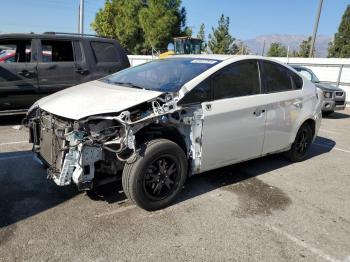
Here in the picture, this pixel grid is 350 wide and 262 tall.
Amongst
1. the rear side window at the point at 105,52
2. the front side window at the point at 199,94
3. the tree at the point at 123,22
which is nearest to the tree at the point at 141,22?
the tree at the point at 123,22

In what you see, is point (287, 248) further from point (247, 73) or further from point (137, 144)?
point (247, 73)

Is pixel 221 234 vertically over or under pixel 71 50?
under

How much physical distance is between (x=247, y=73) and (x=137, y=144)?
191cm

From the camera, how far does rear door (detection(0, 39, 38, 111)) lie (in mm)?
7039

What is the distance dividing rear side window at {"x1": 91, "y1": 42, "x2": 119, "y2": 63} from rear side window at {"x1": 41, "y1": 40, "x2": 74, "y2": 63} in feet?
1.76

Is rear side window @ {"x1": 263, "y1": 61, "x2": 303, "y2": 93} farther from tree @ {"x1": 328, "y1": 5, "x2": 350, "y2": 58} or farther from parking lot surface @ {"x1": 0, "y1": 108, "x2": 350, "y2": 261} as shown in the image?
tree @ {"x1": 328, "y1": 5, "x2": 350, "y2": 58}

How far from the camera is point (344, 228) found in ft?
12.5

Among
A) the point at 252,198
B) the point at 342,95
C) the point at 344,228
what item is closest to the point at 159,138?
the point at 252,198

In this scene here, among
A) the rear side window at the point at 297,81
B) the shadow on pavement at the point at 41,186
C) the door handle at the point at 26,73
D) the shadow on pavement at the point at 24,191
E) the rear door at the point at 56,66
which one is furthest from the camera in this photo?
the rear door at the point at 56,66

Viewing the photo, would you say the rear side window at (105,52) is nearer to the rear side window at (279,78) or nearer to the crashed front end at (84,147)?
the rear side window at (279,78)

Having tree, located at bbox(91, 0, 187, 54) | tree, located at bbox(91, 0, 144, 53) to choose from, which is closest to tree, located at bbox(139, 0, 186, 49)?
tree, located at bbox(91, 0, 187, 54)

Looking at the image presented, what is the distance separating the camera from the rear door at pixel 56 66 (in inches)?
291

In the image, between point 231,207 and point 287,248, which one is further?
point 231,207

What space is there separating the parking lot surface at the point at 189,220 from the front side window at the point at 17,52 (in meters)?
2.78
